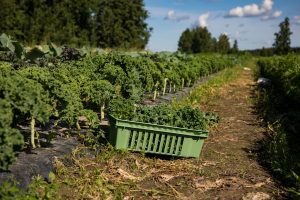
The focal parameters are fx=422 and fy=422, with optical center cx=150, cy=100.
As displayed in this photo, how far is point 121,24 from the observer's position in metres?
59.7

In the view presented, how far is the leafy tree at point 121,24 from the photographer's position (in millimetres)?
52219

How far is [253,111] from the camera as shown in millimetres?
12562

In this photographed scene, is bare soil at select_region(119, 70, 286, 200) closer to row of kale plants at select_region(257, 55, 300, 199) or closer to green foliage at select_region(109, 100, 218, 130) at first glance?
row of kale plants at select_region(257, 55, 300, 199)

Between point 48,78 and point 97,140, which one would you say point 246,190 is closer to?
point 97,140

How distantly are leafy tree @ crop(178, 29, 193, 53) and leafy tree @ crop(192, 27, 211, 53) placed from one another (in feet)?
3.13

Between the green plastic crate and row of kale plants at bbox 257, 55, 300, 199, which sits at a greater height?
the green plastic crate

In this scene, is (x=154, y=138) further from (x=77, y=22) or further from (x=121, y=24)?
(x=121, y=24)

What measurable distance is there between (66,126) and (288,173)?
3688 millimetres

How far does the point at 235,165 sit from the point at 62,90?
9.93ft

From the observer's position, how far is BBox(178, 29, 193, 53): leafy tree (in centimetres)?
9631

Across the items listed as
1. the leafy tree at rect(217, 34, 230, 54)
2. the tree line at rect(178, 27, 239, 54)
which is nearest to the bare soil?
the tree line at rect(178, 27, 239, 54)

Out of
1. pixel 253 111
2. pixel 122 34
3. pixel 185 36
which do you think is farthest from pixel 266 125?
pixel 185 36

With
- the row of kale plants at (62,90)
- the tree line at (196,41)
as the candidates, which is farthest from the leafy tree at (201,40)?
the row of kale plants at (62,90)

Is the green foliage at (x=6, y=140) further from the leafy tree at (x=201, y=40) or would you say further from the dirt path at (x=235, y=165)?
the leafy tree at (x=201, y=40)
